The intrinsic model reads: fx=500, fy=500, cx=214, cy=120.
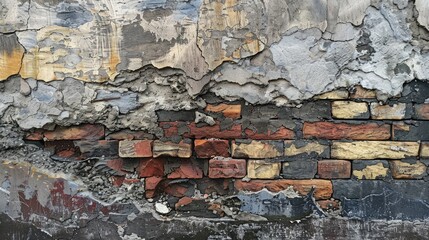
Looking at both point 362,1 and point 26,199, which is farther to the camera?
point 26,199

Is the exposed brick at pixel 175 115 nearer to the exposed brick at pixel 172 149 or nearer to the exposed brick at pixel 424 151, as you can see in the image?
the exposed brick at pixel 172 149

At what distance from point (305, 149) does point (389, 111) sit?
43cm

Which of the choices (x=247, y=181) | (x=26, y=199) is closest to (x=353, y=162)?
(x=247, y=181)

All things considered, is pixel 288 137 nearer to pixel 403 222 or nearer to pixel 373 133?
pixel 373 133

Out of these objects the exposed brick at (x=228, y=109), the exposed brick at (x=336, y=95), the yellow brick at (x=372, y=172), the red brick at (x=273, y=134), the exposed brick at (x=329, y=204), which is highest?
the exposed brick at (x=336, y=95)

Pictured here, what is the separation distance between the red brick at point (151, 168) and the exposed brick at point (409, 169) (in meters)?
1.12

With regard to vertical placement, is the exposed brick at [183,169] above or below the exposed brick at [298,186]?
above

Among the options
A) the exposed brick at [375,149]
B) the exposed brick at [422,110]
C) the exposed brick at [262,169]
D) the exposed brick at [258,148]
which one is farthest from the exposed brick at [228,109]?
the exposed brick at [422,110]

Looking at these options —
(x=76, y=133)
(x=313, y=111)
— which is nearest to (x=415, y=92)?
(x=313, y=111)

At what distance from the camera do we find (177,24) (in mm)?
2316

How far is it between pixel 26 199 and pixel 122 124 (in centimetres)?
60

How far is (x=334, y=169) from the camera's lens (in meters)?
2.39

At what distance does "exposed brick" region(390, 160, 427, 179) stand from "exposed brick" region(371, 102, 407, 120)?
8.6 inches

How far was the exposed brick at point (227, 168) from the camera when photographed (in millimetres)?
2400
